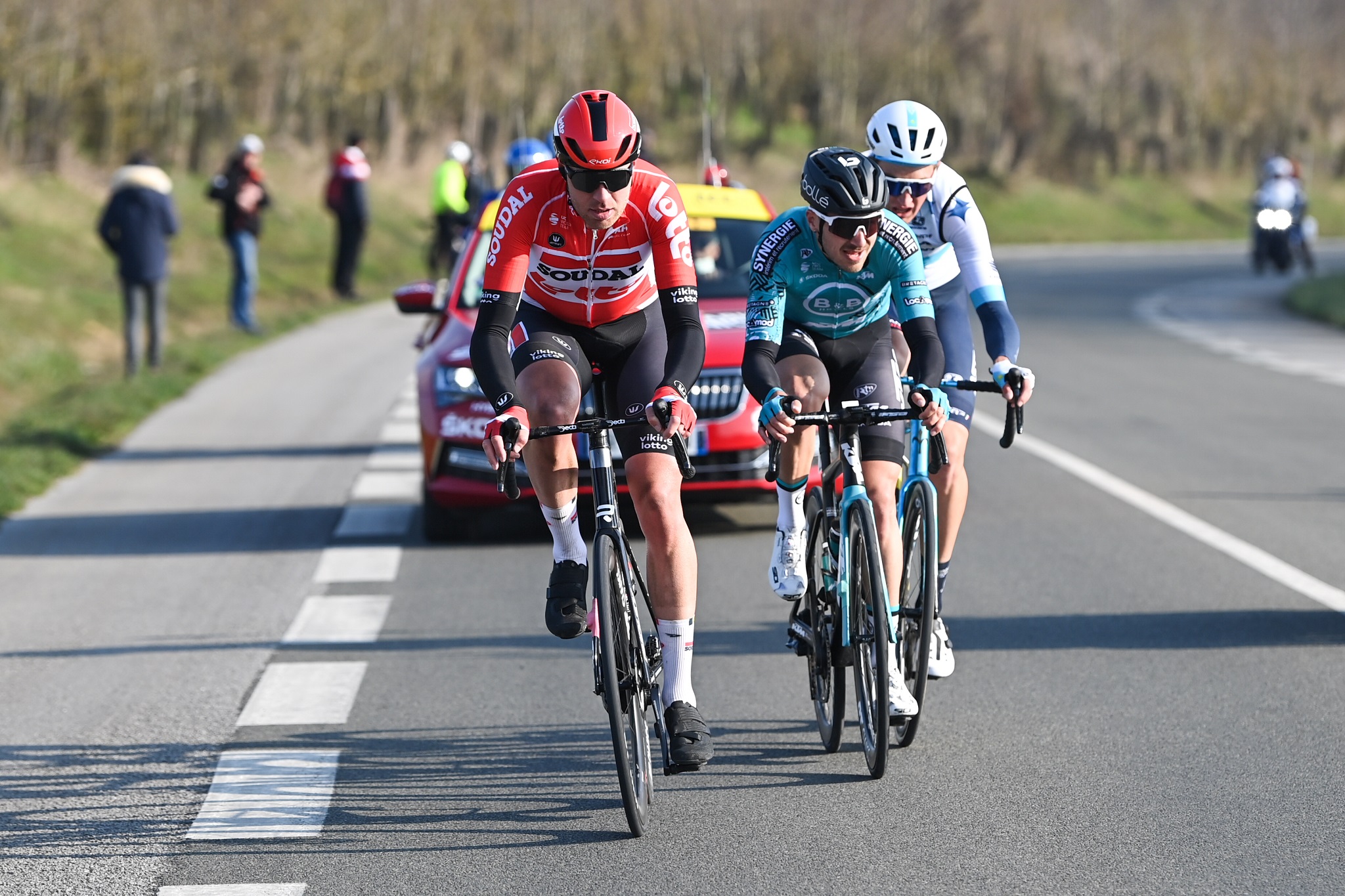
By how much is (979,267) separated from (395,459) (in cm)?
727

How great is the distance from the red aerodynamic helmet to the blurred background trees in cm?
2359

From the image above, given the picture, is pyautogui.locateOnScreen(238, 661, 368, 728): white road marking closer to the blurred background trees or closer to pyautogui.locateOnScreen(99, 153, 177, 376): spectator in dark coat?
pyautogui.locateOnScreen(99, 153, 177, 376): spectator in dark coat

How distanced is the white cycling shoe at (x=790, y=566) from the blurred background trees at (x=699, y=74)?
22.9m

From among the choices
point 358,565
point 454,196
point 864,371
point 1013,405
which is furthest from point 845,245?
point 454,196

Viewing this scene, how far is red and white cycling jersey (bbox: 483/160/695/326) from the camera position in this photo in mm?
5527

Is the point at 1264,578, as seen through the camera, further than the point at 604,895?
Yes

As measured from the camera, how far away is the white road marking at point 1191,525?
28.3 ft

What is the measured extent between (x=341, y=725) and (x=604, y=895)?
6.42 ft

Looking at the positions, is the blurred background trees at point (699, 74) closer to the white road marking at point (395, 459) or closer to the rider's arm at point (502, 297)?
the white road marking at point (395, 459)

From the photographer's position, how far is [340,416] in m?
15.6

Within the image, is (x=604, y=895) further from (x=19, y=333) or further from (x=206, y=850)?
(x=19, y=333)

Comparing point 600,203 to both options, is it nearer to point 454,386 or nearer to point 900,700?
point 900,700

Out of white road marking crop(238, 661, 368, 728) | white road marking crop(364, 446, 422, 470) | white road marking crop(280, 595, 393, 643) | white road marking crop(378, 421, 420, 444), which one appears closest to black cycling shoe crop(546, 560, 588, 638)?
white road marking crop(238, 661, 368, 728)

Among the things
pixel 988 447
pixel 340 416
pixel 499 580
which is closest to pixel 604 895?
pixel 499 580
